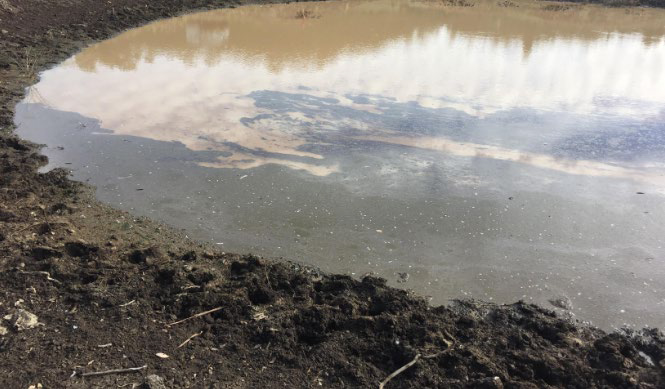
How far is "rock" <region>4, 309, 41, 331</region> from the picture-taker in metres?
3.42

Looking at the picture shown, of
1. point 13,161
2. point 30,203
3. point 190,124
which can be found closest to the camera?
point 30,203

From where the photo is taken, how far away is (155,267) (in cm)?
431

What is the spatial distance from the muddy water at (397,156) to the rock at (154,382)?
1989 mm

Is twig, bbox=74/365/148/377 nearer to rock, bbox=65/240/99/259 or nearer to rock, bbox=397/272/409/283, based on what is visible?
rock, bbox=65/240/99/259

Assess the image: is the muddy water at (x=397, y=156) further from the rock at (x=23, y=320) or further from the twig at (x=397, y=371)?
the rock at (x=23, y=320)

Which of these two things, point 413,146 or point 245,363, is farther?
point 413,146

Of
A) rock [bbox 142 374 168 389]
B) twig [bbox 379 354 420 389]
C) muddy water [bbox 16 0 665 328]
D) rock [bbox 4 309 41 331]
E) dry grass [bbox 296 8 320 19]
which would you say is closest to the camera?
rock [bbox 142 374 168 389]

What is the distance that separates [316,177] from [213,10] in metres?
14.9

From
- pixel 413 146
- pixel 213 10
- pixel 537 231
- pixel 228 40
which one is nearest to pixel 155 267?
pixel 537 231

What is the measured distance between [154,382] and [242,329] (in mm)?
718

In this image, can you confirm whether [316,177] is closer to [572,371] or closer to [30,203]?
[30,203]

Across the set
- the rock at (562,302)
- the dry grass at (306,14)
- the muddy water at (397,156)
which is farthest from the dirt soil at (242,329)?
the dry grass at (306,14)

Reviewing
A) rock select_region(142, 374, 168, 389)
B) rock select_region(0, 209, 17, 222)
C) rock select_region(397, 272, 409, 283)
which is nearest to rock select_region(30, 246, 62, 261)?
rock select_region(0, 209, 17, 222)

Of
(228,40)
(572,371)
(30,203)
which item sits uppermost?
(228,40)
